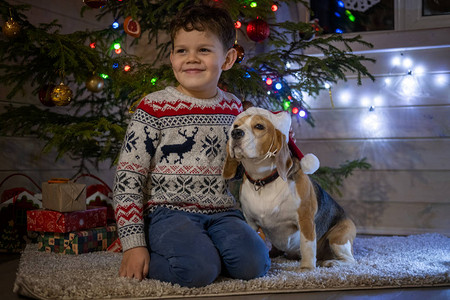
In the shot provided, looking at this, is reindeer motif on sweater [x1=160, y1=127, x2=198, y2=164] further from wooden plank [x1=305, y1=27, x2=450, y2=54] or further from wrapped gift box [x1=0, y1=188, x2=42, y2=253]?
wooden plank [x1=305, y1=27, x2=450, y2=54]

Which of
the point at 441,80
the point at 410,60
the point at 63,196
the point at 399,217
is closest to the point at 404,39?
the point at 410,60

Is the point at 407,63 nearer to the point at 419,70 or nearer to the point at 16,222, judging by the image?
the point at 419,70

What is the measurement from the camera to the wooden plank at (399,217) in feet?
10.8

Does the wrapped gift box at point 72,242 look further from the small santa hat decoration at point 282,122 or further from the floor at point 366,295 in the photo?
the small santa hat decoration at point 282,122

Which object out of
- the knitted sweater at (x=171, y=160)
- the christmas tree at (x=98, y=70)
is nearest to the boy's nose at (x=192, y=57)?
the knitted sweater at (x=171, y=160)

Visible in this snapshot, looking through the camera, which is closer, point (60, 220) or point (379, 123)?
point (60, 220)

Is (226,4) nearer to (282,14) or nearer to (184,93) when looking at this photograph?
(184,93)

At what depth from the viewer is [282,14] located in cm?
358

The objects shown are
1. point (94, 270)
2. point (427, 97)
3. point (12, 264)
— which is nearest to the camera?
point (94, 270)

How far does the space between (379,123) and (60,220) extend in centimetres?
231

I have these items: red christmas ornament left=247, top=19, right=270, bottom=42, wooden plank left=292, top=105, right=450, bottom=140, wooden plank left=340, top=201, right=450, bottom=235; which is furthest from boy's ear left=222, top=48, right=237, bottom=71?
wooden plank left=340, top=201, right=450, bottom=235

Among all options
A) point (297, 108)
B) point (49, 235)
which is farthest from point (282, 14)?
point (49, 235)

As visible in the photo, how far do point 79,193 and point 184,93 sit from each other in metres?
0.85

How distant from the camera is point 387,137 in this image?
11.2 feet
